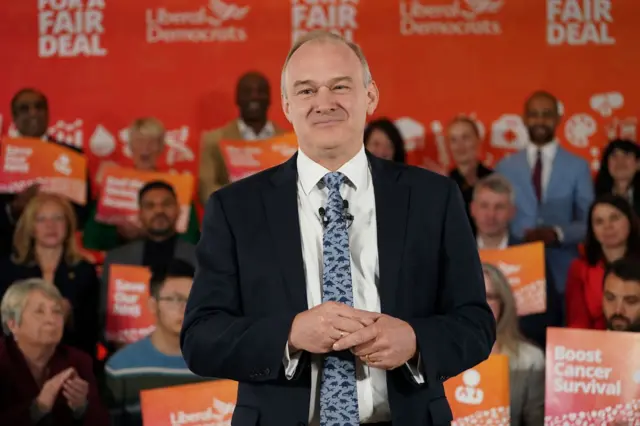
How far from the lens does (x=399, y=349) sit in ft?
5.73

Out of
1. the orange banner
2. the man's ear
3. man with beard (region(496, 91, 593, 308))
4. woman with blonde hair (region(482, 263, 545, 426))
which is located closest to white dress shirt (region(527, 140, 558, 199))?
man with beard (region(496, 91, 593, 308))

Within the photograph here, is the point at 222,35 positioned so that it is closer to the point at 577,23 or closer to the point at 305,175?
the point at 577,23

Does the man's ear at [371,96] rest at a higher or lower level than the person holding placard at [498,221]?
higher

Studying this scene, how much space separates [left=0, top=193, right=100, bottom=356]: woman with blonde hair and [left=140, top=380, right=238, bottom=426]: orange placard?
1004mm

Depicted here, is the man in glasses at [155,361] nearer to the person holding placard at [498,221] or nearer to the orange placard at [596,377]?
the person holding placard at [498,221]

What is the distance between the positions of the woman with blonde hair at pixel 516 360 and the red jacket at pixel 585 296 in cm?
37

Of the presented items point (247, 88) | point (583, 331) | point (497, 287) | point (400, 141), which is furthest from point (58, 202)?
point (583, 331)

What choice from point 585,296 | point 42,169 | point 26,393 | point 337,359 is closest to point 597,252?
point 585,296

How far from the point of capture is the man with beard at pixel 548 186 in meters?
5.30

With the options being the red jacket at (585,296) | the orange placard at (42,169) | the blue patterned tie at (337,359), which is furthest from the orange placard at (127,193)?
the blue patterned tie at (337,359)

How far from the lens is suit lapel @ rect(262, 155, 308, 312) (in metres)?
1.84

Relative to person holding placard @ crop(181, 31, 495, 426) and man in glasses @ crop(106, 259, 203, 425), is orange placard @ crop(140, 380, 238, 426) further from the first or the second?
person holding placard @ crop(181, 31, 495, 426)

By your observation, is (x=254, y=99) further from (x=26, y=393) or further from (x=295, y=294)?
(x=295, y=294)

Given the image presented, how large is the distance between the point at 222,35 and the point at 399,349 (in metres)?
4.36
